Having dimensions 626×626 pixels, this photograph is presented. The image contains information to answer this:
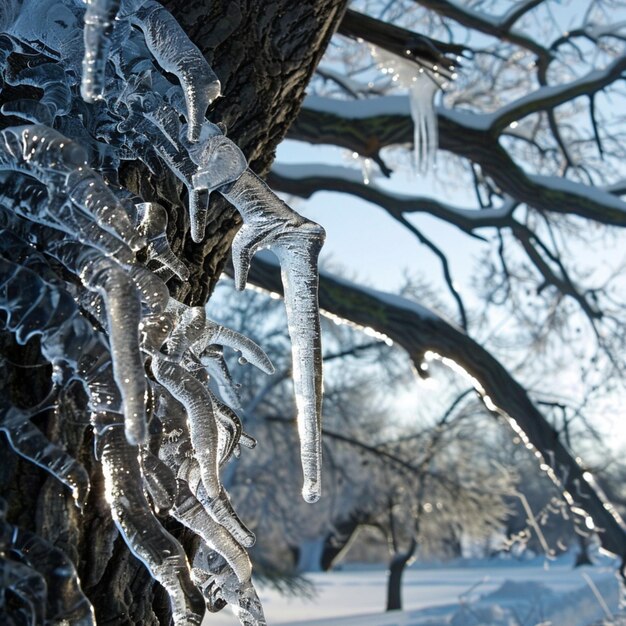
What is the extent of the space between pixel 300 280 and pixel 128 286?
292 mm

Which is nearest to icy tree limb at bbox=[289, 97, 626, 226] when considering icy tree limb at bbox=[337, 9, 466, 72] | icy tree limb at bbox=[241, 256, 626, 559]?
icy tree limb at bbox=[337, 9, 466, 72]

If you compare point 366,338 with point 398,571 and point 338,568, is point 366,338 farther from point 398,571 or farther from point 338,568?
point 338,568

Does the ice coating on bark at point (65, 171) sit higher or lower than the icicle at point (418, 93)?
lower

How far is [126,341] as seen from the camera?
76 cm

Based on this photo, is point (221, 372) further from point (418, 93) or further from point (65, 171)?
point (418, 93)

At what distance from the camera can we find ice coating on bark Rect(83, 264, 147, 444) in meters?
0.74

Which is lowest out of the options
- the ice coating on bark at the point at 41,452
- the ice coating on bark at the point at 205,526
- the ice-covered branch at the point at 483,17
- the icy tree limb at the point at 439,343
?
the ice coating on bark at the point at 205,526

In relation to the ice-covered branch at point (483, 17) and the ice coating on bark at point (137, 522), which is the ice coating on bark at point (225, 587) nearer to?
the ice coating on bark at point (137, 522)

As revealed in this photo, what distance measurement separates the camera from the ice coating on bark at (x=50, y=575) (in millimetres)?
806

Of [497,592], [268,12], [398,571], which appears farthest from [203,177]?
[398,571]

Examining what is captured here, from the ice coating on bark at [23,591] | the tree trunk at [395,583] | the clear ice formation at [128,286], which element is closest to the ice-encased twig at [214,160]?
the clear ice formation at [128,286]

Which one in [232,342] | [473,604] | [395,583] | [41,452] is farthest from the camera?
[395,583]

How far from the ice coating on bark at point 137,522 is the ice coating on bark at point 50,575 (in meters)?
0.07

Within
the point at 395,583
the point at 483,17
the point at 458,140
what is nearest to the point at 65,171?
the point at 458,140
